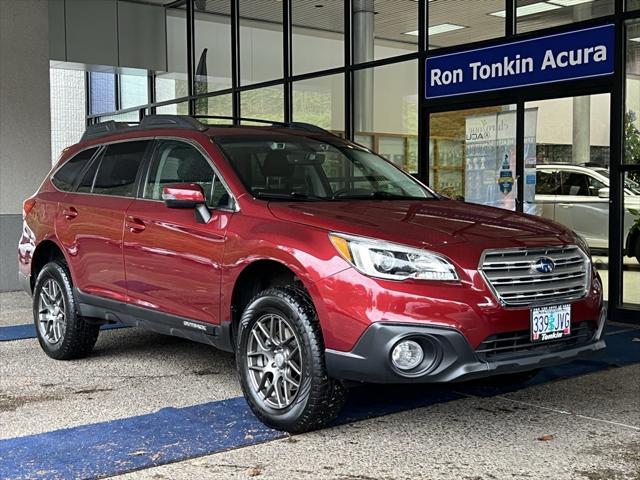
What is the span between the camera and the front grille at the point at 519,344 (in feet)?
14.0

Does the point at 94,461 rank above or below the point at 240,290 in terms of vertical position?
below

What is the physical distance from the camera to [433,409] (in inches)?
204

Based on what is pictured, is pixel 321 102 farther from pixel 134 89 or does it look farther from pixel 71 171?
pixel 71 171

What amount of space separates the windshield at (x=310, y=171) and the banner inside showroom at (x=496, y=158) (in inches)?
157

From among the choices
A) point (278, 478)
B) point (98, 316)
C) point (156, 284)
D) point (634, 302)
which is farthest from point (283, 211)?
point (634, 302)

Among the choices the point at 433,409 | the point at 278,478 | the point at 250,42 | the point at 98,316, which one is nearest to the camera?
the point at 278,478

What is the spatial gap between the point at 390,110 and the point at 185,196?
21.3 ft

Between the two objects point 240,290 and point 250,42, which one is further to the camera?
point 250,42

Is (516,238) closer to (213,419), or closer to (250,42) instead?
(213,419)

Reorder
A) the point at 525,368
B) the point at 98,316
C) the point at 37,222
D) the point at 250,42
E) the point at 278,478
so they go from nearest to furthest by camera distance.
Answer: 1. the point at 278,478
2. the point at 525,368
3. the point at 98,316
4. the point at 37,222
5. the point at 250,42

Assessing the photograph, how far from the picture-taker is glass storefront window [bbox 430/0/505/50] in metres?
9.72

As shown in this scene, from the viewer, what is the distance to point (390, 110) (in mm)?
11125

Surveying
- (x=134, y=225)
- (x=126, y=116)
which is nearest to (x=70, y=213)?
(x=134, y=225)

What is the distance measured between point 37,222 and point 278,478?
12.6 ft
